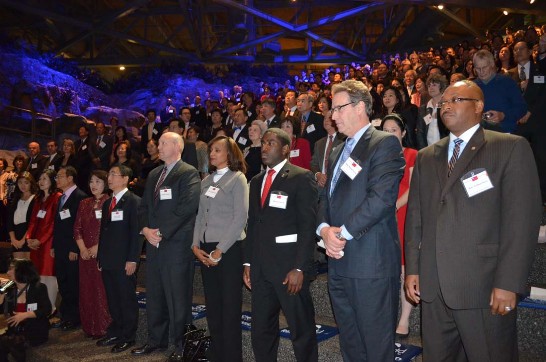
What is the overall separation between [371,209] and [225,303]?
1806mm

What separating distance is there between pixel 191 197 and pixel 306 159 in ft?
5.77

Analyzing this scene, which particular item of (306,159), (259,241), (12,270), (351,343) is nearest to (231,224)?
(259,241)

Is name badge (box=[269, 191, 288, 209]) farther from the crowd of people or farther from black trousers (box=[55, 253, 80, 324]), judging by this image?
black trousers (box=[55, 253, 80, 324])

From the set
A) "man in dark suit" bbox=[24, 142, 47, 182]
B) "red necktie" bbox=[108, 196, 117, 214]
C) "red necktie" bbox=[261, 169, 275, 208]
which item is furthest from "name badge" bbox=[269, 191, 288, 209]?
"man in dark suit" bbox=[24, 142, 47, 182]

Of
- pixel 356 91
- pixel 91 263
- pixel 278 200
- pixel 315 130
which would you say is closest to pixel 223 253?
pixel 278 200

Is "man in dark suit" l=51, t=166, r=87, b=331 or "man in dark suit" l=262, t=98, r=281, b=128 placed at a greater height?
"man in dark suit" l=262, t=98, r=281, b=128

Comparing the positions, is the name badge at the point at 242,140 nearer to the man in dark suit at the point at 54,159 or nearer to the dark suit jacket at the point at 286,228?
the dark suit jacket at the point at 286,228

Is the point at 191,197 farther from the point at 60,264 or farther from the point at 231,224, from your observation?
the point at 60,264

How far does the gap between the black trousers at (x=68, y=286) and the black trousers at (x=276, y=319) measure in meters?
3.00

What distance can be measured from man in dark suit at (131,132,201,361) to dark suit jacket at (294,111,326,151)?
239 centimetres

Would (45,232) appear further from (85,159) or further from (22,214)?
(85,159)

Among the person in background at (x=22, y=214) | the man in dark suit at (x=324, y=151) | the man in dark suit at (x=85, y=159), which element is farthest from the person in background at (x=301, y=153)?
the man in dark suit at (x=85, y=159)

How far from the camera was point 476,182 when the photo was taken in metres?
2.52

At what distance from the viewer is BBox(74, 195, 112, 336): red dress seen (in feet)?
17.9
